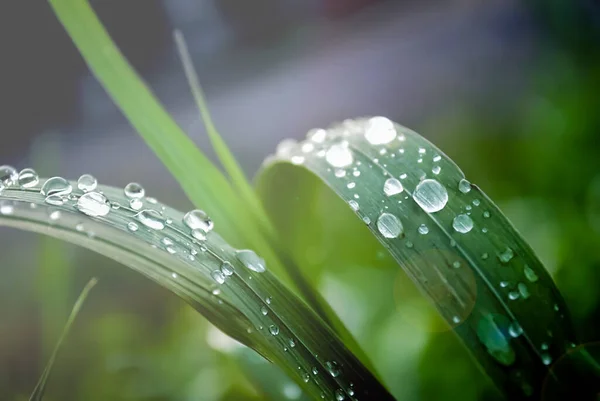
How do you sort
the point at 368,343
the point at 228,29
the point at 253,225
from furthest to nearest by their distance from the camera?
the point at 228,29, the point at 368,343, the point at 253,225

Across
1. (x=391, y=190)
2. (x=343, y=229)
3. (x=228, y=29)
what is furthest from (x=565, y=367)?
(x=228, y=29)

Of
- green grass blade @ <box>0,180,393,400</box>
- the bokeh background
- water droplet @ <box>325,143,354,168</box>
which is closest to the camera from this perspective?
green grass blade @ <box>0,180,393,400</box>

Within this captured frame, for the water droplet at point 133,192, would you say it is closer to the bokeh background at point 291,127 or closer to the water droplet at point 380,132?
the bokeh background at point 291,127

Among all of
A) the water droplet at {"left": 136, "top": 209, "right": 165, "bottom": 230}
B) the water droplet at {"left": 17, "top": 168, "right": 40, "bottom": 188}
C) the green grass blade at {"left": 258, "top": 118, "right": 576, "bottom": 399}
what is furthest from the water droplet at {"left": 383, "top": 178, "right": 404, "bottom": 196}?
→ the water droplet at {"left": 17, "top": 168, "right": 40, "bottom": 188}

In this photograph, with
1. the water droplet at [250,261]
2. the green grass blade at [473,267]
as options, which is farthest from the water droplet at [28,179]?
the green grass blade at [473,267]

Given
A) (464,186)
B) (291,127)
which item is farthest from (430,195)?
(291,127)

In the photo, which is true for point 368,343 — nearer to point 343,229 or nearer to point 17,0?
point 343,229

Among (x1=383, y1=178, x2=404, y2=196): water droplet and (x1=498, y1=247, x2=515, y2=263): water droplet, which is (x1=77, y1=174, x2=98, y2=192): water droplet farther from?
(x1=498, y1=247, x2=515, y2=263): water droplet
